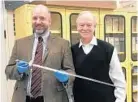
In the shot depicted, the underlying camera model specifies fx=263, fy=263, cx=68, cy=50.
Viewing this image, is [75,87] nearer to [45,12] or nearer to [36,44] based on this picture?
[36,44]

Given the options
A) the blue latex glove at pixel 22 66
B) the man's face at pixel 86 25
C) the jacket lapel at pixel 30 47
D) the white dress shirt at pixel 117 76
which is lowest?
the white dress shirt at pixel 117 76

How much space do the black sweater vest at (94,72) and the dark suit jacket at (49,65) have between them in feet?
0.27

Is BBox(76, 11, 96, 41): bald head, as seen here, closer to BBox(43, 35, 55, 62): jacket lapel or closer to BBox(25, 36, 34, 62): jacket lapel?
BBox(43, 35, 55, 62): jacket lapel

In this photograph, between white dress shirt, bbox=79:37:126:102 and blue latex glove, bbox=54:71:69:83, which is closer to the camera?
blue latex glove, bbox=54:71:69:83

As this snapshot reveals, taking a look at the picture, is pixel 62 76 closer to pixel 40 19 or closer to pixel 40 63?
pixel 40 63

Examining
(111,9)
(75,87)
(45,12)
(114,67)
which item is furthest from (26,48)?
(111,9)

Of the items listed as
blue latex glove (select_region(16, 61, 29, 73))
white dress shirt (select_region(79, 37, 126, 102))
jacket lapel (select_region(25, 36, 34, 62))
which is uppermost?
jacket lapel (select_region(25, 36, 34, 62))

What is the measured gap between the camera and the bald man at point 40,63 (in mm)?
1686

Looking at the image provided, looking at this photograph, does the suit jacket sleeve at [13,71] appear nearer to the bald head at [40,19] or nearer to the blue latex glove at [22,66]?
the blue latex glove at [22,66]

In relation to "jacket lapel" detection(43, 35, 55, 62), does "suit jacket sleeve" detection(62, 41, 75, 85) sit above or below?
below

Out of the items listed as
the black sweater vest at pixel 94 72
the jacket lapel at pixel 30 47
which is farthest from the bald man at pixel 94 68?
the jacket lapel at pixel 30 47

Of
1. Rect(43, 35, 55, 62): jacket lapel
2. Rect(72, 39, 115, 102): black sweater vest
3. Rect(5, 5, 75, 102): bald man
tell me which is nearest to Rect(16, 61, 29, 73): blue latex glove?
Rect(5, 5, 75, 102): bald man

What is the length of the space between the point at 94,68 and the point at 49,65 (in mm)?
305

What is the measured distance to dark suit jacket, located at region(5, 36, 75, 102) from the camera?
5.58 feet
